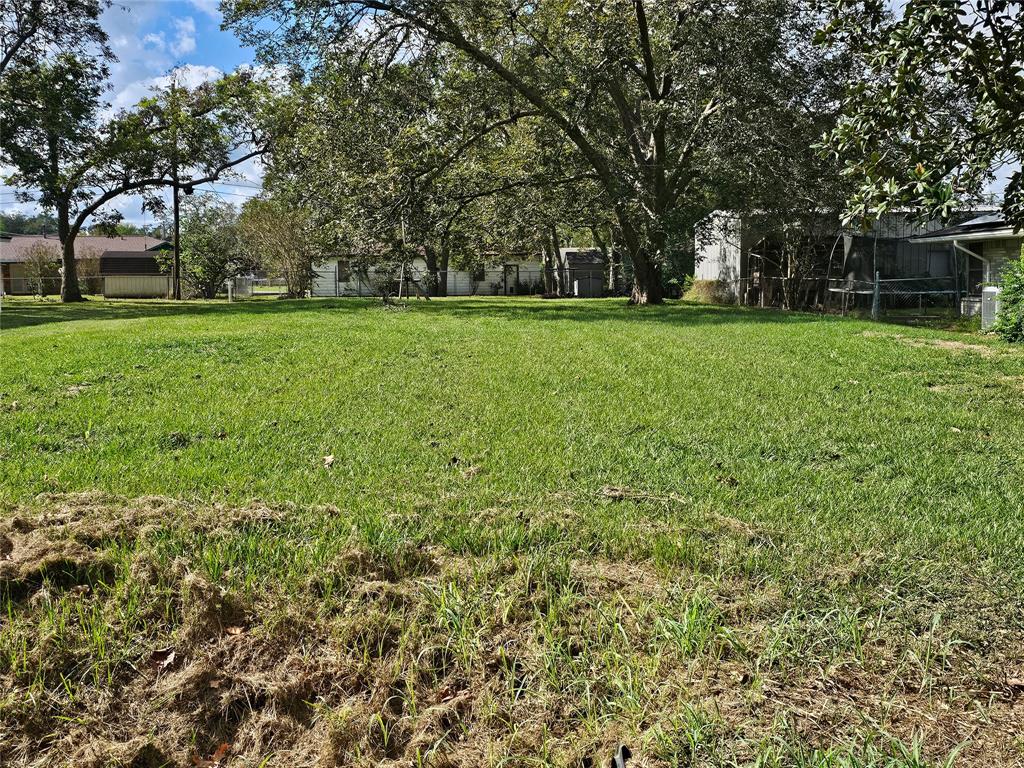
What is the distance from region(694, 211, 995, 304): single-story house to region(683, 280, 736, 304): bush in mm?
214

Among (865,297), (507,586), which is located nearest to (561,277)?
(865,297)

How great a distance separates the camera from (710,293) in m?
27.6

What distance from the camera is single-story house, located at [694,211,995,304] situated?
21.5m

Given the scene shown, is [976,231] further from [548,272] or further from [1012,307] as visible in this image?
[548,272]

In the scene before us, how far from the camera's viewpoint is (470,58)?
17016mm

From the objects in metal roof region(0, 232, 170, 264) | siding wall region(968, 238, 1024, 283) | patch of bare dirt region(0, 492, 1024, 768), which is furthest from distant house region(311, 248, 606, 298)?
patch of bare dirt region(0, 492, 1024, 768)

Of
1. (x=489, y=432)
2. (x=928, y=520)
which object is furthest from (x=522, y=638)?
(x=489, y=432)

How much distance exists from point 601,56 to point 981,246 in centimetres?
1121

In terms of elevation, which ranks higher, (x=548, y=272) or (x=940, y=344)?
(x=548, y=272)

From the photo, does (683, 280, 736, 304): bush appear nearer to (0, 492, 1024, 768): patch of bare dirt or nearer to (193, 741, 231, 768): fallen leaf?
(0, 492, 1024, 768): patch of bare dirt

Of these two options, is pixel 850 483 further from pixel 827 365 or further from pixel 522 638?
pixel 827 365

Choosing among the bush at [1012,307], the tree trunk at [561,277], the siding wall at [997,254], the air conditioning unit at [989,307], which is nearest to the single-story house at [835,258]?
the siding wall at [997,254]

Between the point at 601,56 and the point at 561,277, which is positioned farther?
the point at 561,277

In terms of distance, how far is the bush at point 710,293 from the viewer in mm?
26562
